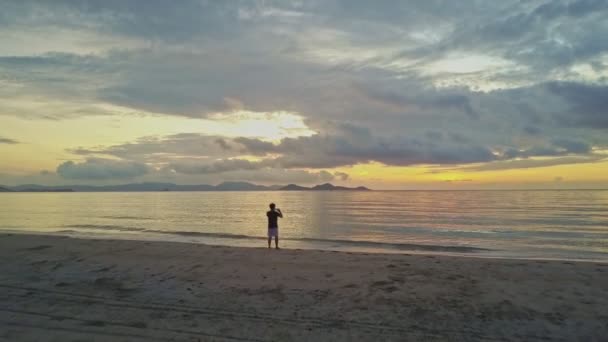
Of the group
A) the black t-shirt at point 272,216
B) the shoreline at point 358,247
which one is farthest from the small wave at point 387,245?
the black t-shirt at point 272,216

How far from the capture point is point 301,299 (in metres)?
8.84

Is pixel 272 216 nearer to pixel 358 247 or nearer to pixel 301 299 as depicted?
pixel 358 247

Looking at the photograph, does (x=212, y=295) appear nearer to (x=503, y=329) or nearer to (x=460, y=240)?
(x=503, y=329)

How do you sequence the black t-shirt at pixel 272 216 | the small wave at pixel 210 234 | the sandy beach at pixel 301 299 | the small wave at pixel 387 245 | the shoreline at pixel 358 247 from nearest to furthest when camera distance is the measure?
the sandy beach at pixel 301 299 < the black t-shirt at pixel 272 216 < the shoreline at pixel 358 247 < the small wave at pixel 387 245 < the small wave at pixel 210 234

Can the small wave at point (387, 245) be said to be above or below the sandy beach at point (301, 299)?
below

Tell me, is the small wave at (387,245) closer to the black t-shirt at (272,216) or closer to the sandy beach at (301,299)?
the black t-shirt at (272,216)

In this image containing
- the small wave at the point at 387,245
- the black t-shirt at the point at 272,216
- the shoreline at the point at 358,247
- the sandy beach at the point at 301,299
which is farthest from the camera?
the small wave at the point at 387,245

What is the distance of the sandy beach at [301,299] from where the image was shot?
22.6 feet

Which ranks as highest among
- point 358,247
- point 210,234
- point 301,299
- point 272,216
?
point 272,216

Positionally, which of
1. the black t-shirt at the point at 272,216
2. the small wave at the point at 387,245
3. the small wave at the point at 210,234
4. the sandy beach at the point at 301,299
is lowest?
the small wave at the point at 210,234

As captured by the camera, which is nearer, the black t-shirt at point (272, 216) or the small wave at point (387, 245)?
the black t-shirt at point (272, 216)

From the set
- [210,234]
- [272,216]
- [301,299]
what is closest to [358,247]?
[272,216]

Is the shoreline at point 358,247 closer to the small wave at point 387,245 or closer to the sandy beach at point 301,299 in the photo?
the small wave at point 387,245

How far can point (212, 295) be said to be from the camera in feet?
30.2
